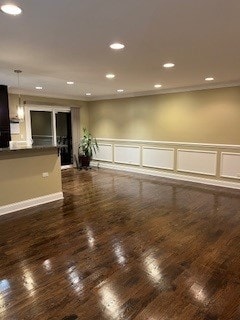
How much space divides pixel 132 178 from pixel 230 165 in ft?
8.38

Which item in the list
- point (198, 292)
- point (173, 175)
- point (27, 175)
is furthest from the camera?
point (173, 175)

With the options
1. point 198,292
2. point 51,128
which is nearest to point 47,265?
point 198,292

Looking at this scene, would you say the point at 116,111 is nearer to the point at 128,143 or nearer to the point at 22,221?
the point at 128,143

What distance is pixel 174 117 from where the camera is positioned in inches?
257

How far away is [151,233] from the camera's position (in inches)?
134

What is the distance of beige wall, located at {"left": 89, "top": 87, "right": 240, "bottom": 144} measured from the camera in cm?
561

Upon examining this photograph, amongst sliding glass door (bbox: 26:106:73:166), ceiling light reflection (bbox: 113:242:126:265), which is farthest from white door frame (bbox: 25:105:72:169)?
ceiling light reflection (bbox: 113:242:126:265)

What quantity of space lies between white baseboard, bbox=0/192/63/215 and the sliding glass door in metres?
2.82

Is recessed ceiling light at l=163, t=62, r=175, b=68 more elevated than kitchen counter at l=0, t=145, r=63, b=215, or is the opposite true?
recessed ceiling light at l=163, t=62, r=175, b=68

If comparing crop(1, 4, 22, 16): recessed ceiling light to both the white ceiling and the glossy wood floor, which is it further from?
the glossy wood floor

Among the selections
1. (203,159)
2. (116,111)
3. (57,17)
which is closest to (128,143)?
(116,111)

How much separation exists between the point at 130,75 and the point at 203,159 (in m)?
2.90

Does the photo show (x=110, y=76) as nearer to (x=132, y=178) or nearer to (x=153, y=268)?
(x=132, y=178)

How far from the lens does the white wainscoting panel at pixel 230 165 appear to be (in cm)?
558
